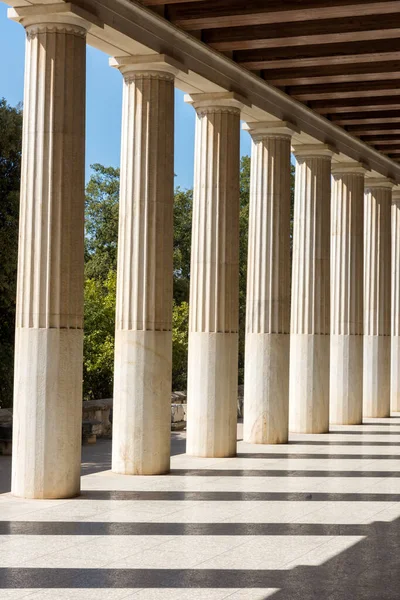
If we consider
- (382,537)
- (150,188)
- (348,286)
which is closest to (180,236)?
(348,286)

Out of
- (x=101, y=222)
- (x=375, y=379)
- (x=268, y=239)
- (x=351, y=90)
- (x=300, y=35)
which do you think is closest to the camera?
(x=300, y=35)

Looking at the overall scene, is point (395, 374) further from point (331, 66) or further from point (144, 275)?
point (144, 275)

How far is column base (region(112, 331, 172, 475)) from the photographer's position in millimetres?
31875

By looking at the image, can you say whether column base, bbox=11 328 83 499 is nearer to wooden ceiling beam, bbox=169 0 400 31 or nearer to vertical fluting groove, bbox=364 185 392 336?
wooden ceiling beam, bbox=169 0 400 31

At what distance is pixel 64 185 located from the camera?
27125mm

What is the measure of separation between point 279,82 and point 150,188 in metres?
9.88

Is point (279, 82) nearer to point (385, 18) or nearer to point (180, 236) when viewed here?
point (385, 18)

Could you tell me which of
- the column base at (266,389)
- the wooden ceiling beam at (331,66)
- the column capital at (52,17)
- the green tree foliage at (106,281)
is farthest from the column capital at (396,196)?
the column capital at (52,17)

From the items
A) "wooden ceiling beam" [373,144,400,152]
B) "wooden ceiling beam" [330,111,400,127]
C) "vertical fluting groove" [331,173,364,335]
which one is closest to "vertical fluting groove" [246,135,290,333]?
"wooden ceiling beam" [330,111,400,127]

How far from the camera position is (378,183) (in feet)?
184

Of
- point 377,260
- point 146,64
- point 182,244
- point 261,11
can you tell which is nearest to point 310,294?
point 377,260

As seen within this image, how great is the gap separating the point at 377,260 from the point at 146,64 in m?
28.2

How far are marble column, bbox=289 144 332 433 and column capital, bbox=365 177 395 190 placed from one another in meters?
9.56

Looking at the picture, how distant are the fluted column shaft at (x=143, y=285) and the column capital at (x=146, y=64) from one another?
0.19ft
